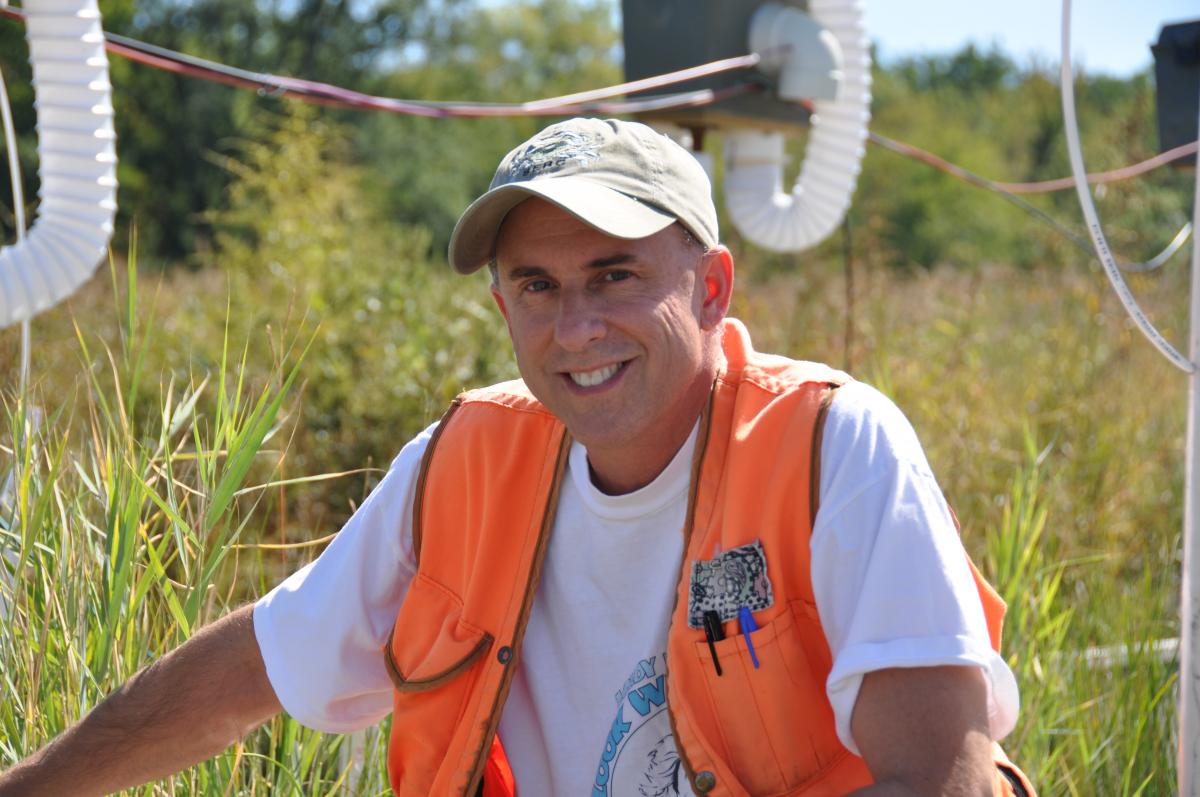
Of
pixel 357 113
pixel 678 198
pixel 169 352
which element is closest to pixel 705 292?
pixel 678 198

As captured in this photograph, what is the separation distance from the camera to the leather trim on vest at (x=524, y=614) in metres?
2.08

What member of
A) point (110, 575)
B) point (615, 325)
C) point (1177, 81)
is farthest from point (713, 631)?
point (1177, 81)

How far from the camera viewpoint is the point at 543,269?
2.09m

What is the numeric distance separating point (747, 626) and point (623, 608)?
0.28 metres

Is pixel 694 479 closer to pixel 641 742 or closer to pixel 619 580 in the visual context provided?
pixel 619 580

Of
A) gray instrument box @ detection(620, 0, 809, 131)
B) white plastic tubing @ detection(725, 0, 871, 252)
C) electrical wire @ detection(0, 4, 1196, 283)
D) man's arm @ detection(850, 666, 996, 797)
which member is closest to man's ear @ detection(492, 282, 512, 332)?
man's arm @ detection(850, 666, 996, 797)

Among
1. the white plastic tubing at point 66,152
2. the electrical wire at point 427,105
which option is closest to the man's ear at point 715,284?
the white plastic tubing at point 66,152

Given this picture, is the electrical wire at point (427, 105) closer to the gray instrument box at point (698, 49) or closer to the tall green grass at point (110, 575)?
the gray instrument box at point (698, 49)

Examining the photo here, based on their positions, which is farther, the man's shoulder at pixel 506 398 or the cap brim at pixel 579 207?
the man's shoulder at pixel 506 398

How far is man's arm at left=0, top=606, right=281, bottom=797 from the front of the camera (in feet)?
6.84

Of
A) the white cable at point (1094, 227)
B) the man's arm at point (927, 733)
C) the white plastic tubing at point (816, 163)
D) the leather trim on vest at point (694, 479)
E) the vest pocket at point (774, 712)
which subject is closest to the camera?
the man's arm at point (927, 733)

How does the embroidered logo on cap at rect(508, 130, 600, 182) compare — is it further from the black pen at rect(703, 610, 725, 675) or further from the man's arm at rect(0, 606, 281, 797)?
the man's arm at rect(0, 606, 281, 797)

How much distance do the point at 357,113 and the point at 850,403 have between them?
32.0 meters

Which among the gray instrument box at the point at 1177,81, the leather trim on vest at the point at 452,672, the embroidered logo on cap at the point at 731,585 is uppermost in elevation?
the gray instrument box at the point at 1177,81
